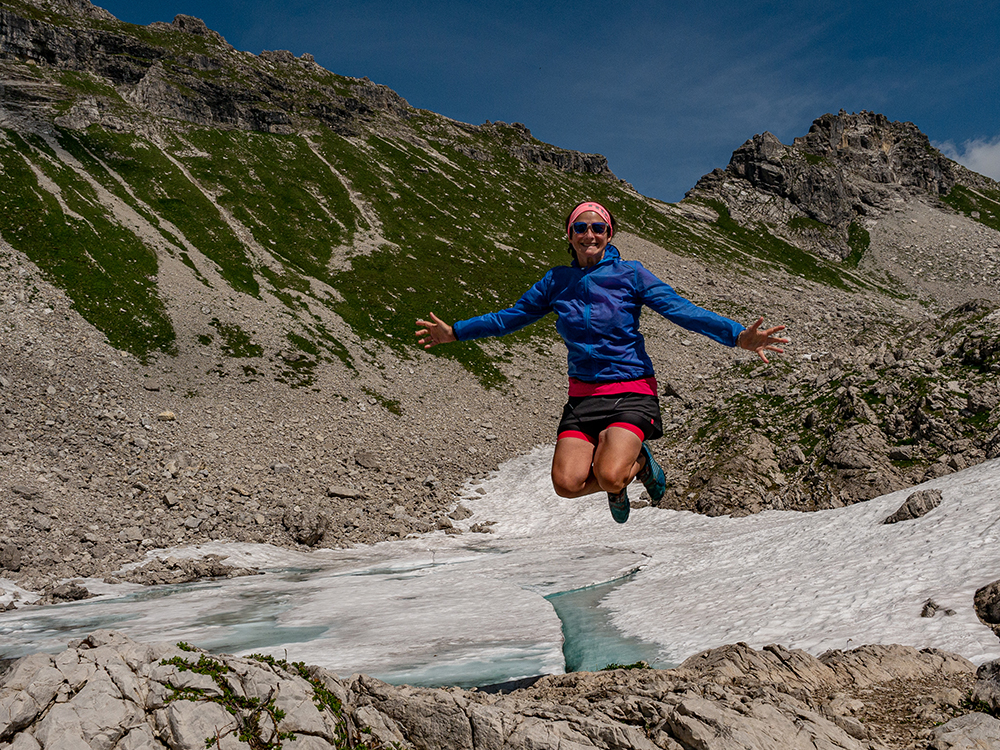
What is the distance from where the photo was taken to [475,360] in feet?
174

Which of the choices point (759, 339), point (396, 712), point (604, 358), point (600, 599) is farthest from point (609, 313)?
point (600, 599)

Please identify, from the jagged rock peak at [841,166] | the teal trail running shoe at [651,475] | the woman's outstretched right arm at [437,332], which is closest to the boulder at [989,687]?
the teal trail running shoe at [651,475]

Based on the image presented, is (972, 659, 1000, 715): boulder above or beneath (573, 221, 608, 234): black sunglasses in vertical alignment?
beneath

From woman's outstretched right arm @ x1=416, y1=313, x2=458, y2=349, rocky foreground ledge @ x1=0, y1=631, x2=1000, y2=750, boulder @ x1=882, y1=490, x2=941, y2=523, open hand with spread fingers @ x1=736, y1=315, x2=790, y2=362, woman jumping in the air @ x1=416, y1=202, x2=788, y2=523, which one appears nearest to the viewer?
rocky foreground ledge @ x1=0, y1=631, x2=1000, y2=750

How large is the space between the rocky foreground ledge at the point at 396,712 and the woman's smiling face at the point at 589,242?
4749 millimetres

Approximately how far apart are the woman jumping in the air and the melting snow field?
5751 millimetres

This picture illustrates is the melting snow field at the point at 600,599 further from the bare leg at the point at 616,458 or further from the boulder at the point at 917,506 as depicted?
the bare leg at the point at 616,458

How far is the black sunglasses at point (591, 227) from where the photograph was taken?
22.2ft

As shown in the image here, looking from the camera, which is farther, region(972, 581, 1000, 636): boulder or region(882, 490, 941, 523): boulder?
region(882, 490, 941, 523): boulder

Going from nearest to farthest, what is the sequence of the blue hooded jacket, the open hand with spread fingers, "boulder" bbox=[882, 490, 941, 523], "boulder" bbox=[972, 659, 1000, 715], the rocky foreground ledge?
the rocky foreground ledge
the open hand with spread fingers
"boulder" bbox=[972, 659, 1000, 715]
the blue hooded jacket
"boulder" bbox=[882, 490, 941, 523]

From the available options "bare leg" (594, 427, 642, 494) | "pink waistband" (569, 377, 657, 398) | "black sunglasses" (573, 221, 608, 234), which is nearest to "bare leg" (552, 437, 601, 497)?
"bare leg" (594, 427, 642, 494)

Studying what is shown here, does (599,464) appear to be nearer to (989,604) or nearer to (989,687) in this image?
(989,687)

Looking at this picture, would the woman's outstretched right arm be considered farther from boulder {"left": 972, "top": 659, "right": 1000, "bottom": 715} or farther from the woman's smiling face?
boulder {"left": 972, "top": 659, "right": 1000, "bottom": 715}

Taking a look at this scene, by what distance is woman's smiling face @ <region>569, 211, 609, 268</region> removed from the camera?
678 cm
